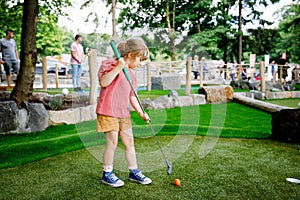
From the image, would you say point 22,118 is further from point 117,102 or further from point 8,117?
point 117,102

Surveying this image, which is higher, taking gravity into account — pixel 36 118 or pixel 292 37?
pixel 292 37

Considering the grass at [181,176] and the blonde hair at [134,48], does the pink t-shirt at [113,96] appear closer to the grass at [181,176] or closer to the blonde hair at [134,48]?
the blonde hair at [134,48]

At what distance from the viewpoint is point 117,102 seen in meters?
2.19

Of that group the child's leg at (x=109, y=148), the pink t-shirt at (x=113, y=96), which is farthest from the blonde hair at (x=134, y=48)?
the child's leg at (x=109, y=148)

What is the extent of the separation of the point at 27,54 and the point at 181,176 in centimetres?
357

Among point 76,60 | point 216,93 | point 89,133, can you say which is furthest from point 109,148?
point 216,93

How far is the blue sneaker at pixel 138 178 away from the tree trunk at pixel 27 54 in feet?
10.3

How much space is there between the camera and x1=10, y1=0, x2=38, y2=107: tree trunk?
4.88 m

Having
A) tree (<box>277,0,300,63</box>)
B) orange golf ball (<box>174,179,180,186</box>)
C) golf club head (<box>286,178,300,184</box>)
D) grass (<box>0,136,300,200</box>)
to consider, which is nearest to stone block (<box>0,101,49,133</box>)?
grass (<box>0,136,300,200</box>)

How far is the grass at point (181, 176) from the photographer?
200cm

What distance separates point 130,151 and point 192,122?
247 cm

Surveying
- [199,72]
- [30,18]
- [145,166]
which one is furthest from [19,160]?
[199,72]

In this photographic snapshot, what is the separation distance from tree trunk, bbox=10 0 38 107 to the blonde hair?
3.12 m

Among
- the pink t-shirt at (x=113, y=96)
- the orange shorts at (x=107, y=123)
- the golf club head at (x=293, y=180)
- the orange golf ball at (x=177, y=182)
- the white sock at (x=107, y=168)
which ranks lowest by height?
the golf club head at (x=293, y=180)
